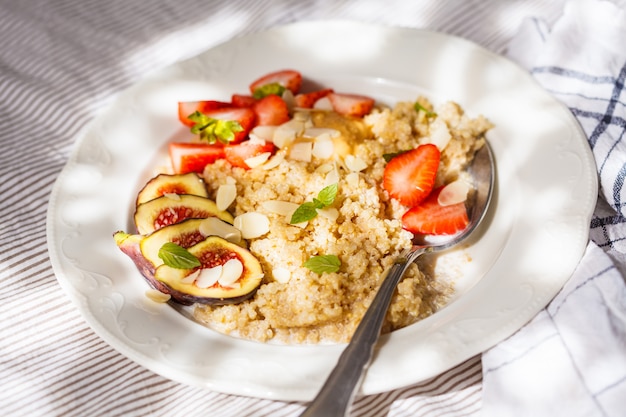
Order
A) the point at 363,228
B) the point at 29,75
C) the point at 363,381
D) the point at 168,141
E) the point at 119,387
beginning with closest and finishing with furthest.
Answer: the point at 363,381
the point at 119,387
the point at 363,228
the point at 168,141
the point at 29,75

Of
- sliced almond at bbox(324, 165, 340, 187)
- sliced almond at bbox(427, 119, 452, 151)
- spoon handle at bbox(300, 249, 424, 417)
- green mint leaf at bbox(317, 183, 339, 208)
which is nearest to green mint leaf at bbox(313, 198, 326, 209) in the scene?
green mint leaf at bbox(317, 183, 339, 208)

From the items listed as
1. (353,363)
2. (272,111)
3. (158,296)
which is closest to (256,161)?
(272,111)

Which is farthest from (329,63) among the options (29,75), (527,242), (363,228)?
(29,75)

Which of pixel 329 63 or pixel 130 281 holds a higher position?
pixel 329 63

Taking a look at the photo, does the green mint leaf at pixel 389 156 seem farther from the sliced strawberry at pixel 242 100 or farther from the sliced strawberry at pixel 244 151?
A: the sliced strawberry at pixel 242 100

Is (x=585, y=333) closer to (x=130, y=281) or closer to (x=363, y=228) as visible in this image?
(x=363, y=228)

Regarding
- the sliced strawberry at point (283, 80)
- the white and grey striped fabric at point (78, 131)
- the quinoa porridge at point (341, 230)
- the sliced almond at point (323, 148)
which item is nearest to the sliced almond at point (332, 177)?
the quinoa porridge at point (341, 230)

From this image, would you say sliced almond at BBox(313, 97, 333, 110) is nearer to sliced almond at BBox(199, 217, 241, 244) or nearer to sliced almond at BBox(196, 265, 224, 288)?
sliced almond at BBox(199, 217, 241, 244)

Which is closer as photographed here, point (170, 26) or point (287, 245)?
point (287, 245)
